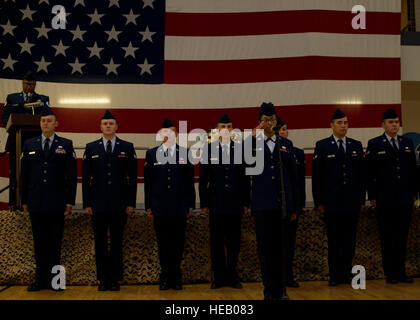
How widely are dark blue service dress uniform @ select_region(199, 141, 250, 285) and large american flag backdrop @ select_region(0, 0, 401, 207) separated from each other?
6.09ft

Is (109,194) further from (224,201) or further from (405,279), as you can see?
(405,279)

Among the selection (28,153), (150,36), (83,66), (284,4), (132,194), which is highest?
(284,4)

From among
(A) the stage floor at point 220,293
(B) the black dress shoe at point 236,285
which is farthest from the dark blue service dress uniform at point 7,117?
(B) the black dress shoe at point 236,285

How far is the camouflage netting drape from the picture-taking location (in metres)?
4.41

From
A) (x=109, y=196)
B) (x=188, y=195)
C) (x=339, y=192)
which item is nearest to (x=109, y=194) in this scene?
(x=109, y=196)

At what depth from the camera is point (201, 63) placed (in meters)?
6.20

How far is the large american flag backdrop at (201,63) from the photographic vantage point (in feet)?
19.7

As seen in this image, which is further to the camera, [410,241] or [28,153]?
[410,241]

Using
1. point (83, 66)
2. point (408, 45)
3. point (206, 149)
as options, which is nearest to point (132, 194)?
point (206, 149)

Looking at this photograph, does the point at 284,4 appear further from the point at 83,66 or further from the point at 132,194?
the point at 132,194

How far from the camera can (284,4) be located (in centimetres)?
625

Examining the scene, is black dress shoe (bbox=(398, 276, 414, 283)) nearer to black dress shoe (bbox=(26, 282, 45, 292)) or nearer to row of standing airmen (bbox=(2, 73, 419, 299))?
row of standing airmen (bbox=(2, 73, 419, 299))

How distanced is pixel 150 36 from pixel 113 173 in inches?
101

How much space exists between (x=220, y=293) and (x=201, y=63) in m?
3.16
